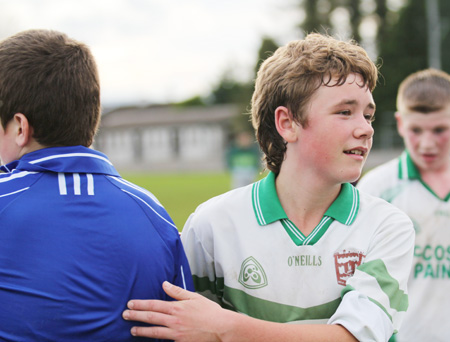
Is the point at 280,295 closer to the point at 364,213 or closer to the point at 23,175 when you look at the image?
A: the point at 364,213

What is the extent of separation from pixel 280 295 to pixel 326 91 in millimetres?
784

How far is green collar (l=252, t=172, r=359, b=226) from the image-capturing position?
218cm

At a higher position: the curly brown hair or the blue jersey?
the curly brown hair

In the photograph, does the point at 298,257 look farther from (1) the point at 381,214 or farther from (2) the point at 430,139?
(2) the point at 430,139

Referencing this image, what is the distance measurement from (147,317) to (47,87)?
2.63 feet

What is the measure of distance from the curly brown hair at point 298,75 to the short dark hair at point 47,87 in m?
0.78

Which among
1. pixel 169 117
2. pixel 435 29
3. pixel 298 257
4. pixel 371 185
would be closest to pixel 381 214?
pixel 298 257

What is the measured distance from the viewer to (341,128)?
209 centimetres

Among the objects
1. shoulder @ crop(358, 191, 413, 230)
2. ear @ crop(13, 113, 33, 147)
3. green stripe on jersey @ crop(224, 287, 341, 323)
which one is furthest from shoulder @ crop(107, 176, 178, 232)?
shoulder @ crop(358, 191, 413, 230)

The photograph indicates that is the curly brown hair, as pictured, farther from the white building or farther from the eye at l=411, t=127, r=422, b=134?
the white building

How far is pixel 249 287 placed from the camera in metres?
2.14

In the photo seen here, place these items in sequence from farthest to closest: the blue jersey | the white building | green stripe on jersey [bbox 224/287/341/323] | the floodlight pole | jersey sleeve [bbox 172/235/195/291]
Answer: the white building → the floodlight pole → green stripe on jersey [bbox 224/287/341/323] → jersey sleeve [bbox 172/235/195/291] → the blue jersey

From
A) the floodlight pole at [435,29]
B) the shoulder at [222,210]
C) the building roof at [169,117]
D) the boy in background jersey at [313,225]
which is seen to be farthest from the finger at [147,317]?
the building roof at [169,117]

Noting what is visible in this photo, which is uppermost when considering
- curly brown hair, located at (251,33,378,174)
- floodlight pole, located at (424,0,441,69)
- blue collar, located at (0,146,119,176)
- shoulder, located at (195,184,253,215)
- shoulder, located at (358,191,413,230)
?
floodlight pole, located at (424,0,441,69)
